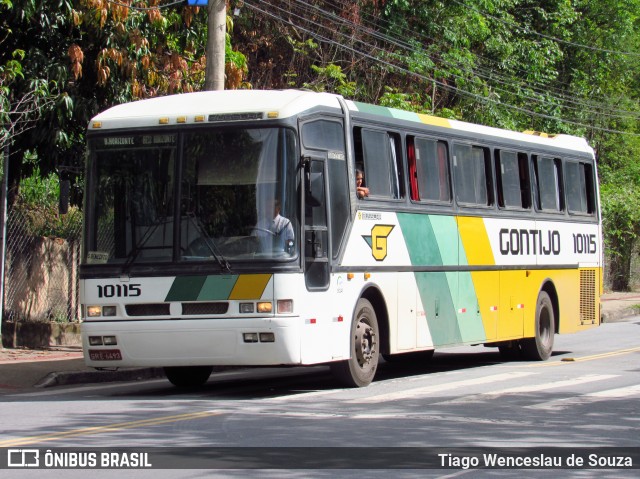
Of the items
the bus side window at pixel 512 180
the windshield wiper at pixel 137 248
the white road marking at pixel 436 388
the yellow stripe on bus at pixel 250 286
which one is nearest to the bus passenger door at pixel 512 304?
the bus side window at pixel 512 180

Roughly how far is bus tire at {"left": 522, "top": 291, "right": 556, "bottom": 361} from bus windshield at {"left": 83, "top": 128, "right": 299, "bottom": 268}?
24.1ft

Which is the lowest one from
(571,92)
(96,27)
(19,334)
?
(19,334)

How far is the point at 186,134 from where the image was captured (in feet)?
42.9

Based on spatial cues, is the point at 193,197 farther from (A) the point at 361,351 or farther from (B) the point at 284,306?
(A) the point at 361,351

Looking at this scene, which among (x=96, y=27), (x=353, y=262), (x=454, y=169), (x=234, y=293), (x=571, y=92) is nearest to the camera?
(x=234, y=293)

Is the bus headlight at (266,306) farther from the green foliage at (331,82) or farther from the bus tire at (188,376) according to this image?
the green foliage at (331,82)

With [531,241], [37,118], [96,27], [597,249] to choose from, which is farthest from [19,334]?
[597,249]

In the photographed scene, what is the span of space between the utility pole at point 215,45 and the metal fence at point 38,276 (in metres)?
4.13

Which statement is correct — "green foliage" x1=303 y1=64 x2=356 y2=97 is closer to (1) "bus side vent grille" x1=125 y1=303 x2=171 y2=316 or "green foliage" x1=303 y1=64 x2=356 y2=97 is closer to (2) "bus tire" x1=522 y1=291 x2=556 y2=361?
(2) "bus tire" x1=522 y1=291 x2=556 y2=361

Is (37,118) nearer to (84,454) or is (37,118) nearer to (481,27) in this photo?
(84,454)

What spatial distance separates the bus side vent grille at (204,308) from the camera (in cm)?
1266

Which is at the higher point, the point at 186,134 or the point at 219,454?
the point at 186,134

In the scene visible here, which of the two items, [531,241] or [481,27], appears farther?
[481,27]

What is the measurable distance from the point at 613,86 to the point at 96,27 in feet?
91.6
